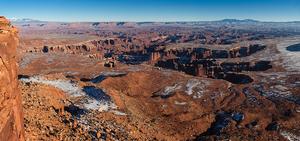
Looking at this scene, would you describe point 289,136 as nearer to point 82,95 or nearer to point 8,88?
point 82,95


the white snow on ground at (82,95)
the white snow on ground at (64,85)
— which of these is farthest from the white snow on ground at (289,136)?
the white snow on ground at (64,85)

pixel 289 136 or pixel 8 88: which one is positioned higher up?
pixel 8 88

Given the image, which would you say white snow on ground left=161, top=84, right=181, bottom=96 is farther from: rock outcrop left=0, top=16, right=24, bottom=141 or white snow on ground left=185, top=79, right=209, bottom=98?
rock outcrop left=0, top=16, right=24, bottom=141

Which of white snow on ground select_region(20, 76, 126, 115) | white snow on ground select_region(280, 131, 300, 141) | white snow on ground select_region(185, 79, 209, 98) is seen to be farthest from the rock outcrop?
white snow on ground select_region(185, 79, 209, 98)

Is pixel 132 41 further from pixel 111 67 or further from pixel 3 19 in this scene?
pixel 3 19

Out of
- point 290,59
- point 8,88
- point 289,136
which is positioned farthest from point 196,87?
point 8,88

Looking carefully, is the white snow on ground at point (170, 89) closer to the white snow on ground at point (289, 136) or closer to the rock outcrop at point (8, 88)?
the white snow on ground at point (289, 136)

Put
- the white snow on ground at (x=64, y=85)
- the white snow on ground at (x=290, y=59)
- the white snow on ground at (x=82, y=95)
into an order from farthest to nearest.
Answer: the white snow on ground at (x=290, y=59)
the white snow on ground at (x=64, y=85)
the white snow on ground at (x=82, y=95)
